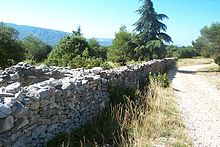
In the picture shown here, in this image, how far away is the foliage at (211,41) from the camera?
37.9 meters

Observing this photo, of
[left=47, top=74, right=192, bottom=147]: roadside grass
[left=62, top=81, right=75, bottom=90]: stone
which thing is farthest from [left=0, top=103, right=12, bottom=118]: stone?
[left=62, top=81, right=75, bottom=90]: stone

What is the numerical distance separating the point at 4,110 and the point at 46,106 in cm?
161

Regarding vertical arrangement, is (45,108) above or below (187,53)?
above

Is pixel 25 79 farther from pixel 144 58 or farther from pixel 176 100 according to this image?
pixel 144 58

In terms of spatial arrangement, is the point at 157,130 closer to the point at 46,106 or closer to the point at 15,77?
the point at 46,106

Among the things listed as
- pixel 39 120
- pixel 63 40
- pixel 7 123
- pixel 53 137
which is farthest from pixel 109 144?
pixel 63 40

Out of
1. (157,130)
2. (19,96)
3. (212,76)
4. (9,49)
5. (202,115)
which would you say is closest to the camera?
(19,96)

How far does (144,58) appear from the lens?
3738 cm

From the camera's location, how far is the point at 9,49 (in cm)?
3316

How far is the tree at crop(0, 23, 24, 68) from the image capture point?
31670 millimetres

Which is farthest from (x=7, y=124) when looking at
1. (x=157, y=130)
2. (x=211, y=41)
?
(x=211, y=41)

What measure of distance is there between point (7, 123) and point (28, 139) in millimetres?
950

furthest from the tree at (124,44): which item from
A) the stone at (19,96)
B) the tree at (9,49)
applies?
the stone at (19,96)

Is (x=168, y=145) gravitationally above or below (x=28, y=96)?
below
